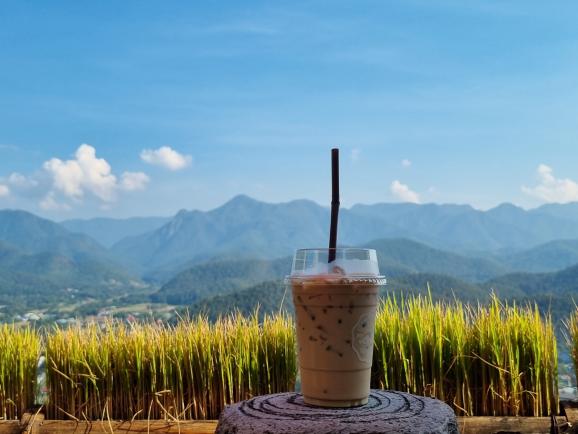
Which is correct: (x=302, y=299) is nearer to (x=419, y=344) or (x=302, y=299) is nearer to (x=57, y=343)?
(x=419, y=344)

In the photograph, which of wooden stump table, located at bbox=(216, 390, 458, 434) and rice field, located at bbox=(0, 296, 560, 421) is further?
rice field, located at bbox=(0, 296, 560, 421)

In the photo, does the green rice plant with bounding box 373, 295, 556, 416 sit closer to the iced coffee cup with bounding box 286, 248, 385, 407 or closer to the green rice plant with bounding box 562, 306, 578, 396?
the green rice plant with bounding box 562, 306, 578, 396

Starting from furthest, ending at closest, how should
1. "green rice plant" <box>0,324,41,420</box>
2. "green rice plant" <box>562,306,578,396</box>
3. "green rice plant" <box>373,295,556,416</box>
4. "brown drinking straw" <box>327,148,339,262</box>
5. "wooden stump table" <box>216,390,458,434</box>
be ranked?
"green rice plant" <box>0,324,41,420</box>, "green rice plant" <box>562,306,578,396</box>, "green rice plant" <box>373,295,556,416</box>, "brown drinking straw" <box>327,148,339,262</box>, "wooden stump table" <box>216,390,458,434</box>

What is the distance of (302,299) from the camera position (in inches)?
85.0

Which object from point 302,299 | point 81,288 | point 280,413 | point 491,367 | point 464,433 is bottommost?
point 81,288

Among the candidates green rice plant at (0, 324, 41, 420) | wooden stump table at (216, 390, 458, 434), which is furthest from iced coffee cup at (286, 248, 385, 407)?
green rice plant at (0, 324, 41, 420)

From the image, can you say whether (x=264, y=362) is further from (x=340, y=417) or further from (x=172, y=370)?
(x=340, y=417)

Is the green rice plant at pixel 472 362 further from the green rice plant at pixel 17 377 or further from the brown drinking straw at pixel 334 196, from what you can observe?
the green rice plant at pixel 17 377

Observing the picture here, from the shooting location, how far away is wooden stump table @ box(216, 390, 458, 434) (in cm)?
208

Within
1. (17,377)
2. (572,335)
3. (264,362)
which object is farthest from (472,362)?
(17,377)

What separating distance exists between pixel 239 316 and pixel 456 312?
4.81ft

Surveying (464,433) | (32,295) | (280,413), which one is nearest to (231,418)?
(280,413)

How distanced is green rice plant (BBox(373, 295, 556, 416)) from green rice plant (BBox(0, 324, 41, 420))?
7.99 ft

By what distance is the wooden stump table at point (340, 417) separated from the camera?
2076 millimetres
